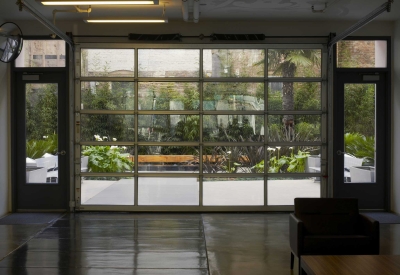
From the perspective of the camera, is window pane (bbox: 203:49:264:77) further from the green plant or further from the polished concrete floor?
the polished concrete floor

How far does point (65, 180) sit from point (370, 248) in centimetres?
560

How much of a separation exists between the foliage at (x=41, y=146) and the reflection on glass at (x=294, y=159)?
3788mm

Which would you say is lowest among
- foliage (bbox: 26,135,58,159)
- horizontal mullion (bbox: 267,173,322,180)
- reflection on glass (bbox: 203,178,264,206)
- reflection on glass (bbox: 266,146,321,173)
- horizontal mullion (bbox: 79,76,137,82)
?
reflection on glass (bbox: 203,178,264,206)

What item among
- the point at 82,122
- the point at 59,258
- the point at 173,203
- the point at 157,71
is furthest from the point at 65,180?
the point at 59,258

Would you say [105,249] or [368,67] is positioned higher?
[368,67]

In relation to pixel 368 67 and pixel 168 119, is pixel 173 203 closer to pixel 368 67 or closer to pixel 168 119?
pixel 168 119

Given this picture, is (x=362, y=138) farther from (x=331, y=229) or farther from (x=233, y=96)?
(x=331, y=229)

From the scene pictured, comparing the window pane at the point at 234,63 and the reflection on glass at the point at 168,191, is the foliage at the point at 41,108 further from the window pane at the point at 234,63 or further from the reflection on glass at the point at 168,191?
the window pane at the point at 234,63

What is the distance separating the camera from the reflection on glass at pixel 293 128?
9.14 m

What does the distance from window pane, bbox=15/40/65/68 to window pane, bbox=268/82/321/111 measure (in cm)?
374

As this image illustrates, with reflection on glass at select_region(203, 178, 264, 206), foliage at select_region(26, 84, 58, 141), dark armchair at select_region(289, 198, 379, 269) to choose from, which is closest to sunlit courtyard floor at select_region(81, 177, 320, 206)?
reflection on glass at select_region(203, 178, 264, 206)

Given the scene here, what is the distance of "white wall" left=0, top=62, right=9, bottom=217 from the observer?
8.66 meters

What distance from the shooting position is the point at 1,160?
8656 millimetres

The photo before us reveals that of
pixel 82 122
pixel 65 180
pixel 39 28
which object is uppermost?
pixel 39 28
